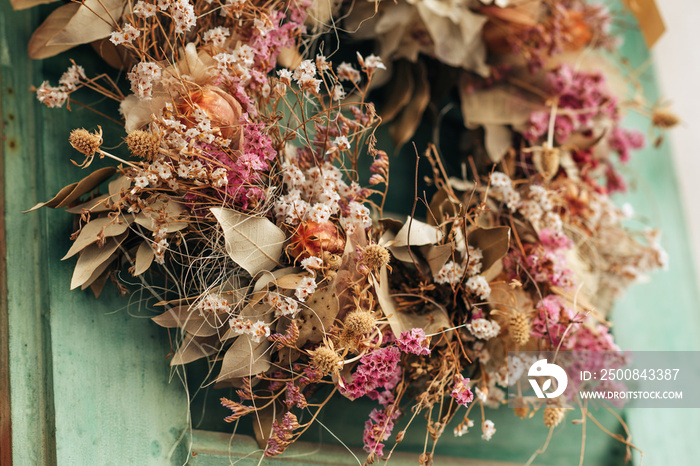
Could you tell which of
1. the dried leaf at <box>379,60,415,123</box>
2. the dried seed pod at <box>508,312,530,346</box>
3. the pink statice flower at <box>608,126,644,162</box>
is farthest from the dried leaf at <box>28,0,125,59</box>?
the pink statice flower at <box>608,126,644,162</box>

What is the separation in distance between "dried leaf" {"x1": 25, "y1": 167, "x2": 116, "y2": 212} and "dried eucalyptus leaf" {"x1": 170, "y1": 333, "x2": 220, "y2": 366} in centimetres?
27

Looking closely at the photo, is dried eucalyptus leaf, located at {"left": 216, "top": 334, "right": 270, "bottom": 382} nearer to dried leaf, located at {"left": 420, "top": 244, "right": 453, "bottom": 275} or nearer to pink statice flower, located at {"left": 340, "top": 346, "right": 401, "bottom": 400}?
pink statice flower, located at {"left": 340, "top": 346, "right": 401, "bottom": 400}

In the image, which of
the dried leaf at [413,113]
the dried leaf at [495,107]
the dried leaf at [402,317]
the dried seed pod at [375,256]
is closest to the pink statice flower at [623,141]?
the dried leaf at [495,107]

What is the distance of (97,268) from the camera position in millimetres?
820

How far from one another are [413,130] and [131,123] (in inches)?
24.0

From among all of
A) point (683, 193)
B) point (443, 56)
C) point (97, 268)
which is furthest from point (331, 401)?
point (683, 193)

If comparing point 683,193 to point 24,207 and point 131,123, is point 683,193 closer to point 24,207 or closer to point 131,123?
point 131,123

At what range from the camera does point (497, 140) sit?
1201mm

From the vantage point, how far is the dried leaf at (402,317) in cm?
83

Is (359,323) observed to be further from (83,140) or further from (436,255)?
(83,140)

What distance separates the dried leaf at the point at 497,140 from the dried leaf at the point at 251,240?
22.7 inches

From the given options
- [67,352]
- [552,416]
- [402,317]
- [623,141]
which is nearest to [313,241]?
[402,317]

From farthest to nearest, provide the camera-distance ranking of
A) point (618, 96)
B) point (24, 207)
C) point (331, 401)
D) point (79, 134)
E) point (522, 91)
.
Result: point (618, 96) → point (522, 91) → point (331, 401) → point (24, 207) → point (79, 134)

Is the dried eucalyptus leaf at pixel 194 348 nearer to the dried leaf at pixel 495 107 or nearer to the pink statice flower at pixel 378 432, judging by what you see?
the pink statice flower at pixel 378 432
